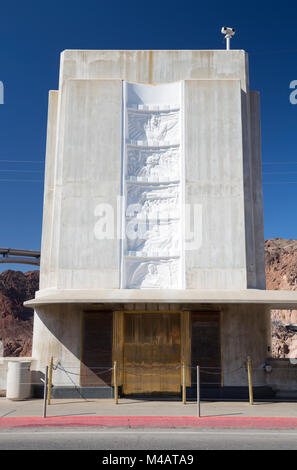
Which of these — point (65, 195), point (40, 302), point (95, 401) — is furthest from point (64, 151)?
point (95, 401)

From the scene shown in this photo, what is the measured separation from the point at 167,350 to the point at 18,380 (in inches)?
193

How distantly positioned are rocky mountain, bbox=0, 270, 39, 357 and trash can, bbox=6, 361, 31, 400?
198 ft

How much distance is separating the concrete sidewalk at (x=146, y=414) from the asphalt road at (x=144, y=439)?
587 mm

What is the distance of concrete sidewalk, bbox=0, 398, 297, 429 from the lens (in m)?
11.5

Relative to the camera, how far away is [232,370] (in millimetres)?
15898

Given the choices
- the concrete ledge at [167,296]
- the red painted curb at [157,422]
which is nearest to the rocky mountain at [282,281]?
the concrete ledge at [167,296]

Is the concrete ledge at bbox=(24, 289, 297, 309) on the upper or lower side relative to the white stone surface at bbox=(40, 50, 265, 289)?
lower

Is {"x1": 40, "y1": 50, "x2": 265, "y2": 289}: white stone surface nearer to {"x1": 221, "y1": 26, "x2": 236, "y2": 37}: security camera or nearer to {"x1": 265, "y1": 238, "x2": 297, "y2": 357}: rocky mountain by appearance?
{"x1": 221, "y1": 26, "x2": 236, "y2": 37}: security camera

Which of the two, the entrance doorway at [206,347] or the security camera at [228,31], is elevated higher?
the security camera at [228,31]

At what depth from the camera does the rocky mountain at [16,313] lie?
7938 centimetres

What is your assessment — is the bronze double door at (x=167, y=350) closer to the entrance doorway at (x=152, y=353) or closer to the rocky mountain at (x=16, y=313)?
the entrance doorway at (x=152, y=353)

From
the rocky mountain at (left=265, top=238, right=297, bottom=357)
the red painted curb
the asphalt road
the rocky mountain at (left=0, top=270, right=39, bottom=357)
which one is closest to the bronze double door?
the red painted curb

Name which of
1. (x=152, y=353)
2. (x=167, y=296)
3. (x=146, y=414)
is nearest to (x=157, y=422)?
(x=146, y=414)
